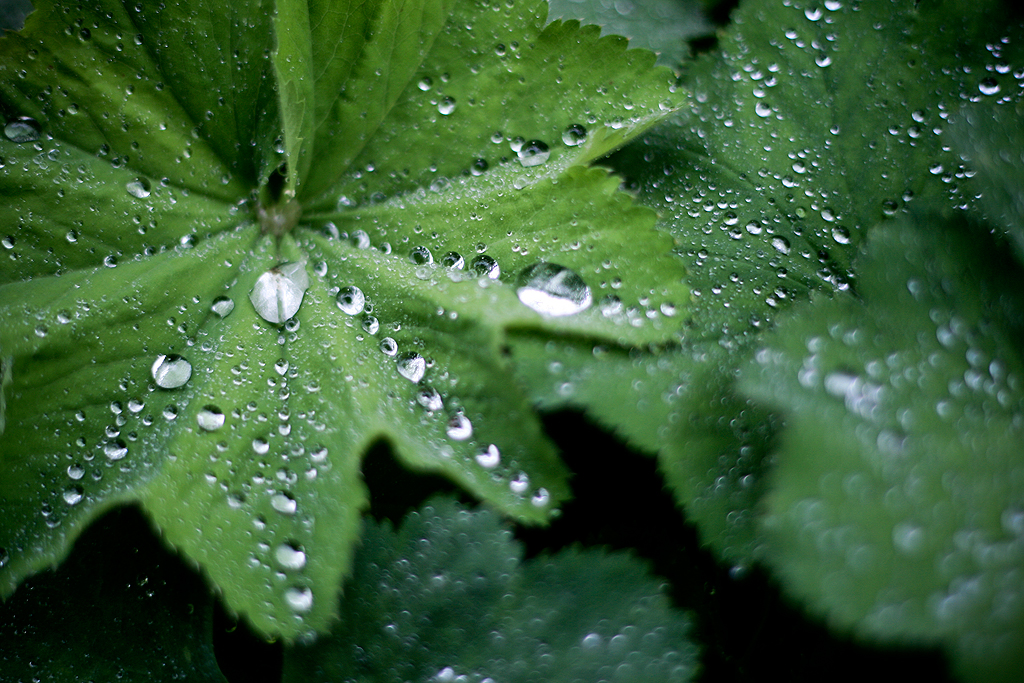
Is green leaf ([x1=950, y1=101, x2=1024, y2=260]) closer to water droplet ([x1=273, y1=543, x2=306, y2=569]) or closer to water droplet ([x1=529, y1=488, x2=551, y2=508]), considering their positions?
water droplet ([x1=529, y1=488, x2=551, y2=508])

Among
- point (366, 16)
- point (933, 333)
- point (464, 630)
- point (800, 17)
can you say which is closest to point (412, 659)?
point (464, 630)

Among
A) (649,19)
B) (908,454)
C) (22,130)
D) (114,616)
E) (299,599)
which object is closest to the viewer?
(908,454)

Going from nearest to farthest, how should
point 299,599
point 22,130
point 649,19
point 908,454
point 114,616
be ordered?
point 908,454 → point 299,599 → point 22,130 → point 114,616 → point 649,19

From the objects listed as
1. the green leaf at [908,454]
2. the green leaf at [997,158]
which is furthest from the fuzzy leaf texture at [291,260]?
the green leaf at [997,158]

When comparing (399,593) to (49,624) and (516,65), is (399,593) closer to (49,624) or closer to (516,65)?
(49,624)

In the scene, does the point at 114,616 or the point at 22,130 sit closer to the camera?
the point at 22,130

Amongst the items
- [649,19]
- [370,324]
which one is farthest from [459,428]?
[649,19]

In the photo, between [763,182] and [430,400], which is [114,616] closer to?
[430,400]
